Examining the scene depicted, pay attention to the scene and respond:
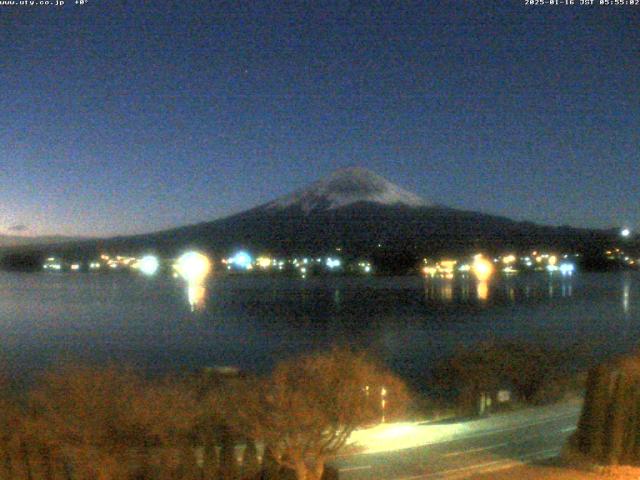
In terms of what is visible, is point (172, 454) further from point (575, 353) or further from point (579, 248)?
point (579, 248)

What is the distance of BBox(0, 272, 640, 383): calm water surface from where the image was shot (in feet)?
129

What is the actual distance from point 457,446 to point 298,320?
43722mm

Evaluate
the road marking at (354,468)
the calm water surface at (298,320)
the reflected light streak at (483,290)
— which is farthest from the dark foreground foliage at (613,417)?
the reflected light streak at (483,290)

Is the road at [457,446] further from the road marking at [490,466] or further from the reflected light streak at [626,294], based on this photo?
the reflected light streak at [626,294]

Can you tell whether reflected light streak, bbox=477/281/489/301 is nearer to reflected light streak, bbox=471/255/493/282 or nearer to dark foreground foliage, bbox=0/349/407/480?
reflected light streak, bbox=471/255/493/282

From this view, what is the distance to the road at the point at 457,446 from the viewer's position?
10.9 meters

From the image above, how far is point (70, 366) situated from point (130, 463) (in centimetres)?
173

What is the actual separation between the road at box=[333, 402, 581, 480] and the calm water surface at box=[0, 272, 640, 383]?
12629 mm

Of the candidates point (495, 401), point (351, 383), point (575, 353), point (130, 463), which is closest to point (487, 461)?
point (351, 383)

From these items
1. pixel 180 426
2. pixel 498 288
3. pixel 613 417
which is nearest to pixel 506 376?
pixel 613 417

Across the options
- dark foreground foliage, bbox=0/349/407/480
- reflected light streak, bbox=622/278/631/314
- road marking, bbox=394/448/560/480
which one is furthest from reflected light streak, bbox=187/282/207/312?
dark foreground foliage, bbox=0/349/407/480

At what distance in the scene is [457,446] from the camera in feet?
42.9

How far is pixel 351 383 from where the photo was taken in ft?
29.5

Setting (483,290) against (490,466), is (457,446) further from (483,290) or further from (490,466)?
(483,290)
